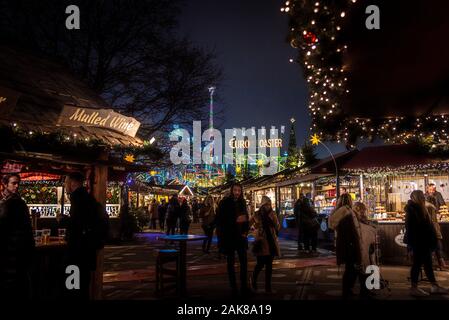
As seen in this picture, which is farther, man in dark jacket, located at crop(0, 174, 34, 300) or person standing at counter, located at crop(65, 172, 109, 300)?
man in dark jacket, located at crop(0, 174, 34, 300)

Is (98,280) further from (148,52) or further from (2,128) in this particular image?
(148,52)

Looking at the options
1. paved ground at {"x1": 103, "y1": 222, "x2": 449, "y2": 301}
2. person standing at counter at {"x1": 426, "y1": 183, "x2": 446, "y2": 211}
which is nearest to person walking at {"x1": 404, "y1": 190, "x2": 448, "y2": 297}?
paved ground at {"x1": 103, "y1": 222, "x2": 449, "y2": 301}

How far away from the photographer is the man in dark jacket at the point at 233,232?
7516 mm

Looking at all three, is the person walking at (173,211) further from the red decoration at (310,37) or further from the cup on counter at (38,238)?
the red decoration at (310,37)

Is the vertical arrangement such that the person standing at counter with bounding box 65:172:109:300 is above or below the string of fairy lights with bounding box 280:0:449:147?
below

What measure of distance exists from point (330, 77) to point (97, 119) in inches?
142

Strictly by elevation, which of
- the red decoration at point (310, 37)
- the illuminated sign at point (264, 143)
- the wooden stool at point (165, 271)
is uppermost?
the illuminated sign at point (264, 143)

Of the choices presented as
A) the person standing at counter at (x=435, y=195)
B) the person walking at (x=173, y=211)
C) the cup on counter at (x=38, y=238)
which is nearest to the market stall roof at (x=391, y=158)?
the person standing at counter at (x=435, y=195)

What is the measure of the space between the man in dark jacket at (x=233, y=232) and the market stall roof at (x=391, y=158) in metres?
5.00

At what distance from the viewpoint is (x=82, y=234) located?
513cm

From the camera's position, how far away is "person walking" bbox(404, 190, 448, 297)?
758 cm

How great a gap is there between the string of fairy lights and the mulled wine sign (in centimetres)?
298

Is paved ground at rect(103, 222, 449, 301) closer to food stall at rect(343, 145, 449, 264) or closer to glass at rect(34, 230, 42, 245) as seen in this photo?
food stall at rect(343, 145, 449, 264)
